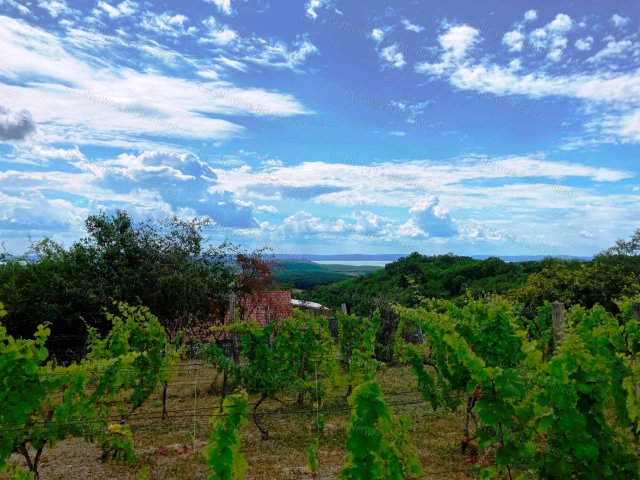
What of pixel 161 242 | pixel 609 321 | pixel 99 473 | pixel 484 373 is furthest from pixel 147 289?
pixel 484 373

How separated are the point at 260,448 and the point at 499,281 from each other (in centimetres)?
2313

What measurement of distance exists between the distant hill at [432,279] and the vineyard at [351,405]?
561 inches

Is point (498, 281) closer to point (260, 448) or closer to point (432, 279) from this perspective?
point (432, 279)

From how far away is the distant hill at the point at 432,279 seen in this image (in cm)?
2642

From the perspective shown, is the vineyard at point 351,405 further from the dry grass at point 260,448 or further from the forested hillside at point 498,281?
the forested hillside at point 498,281

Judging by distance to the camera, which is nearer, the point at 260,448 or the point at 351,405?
the point at 351,405

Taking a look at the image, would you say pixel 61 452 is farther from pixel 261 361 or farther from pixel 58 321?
pixel 58 321

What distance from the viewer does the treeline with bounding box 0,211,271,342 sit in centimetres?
1376

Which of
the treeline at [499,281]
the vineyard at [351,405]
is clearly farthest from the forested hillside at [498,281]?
Result: the vineyard at [351,405]

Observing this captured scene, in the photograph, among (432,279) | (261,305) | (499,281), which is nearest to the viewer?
(261,305)

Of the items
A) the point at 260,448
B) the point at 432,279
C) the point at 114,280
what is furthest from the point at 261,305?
the point at 432,279

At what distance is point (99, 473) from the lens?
20.4 feet

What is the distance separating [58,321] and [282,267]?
811 centimetres

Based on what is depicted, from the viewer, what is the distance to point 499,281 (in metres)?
27.7
